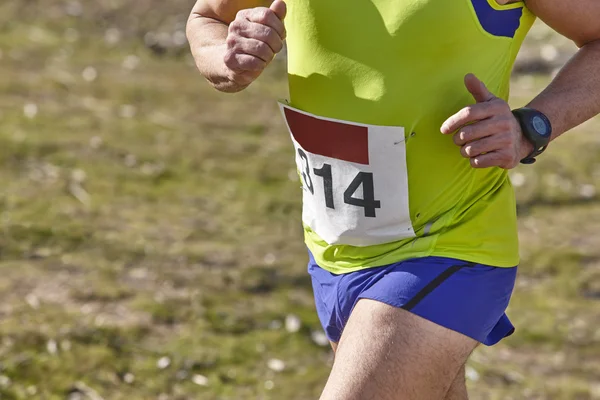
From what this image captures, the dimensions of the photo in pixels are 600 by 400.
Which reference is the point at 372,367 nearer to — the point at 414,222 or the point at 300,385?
the point at 414,222

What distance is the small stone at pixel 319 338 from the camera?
167 inches

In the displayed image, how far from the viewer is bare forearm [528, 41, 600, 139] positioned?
7.53 feet

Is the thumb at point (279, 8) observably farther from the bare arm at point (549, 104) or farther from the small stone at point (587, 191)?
the small stone at point (587, 191)

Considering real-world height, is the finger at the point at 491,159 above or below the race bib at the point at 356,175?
above

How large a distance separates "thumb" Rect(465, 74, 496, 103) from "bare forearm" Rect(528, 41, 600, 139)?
0.81 ft

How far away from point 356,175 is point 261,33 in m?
0.42

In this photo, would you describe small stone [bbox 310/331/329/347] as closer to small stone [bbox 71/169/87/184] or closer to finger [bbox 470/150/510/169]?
small stone [bbox 71/169/87/184]

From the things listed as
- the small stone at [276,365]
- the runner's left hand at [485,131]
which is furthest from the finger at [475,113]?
the small stone at [276,365]

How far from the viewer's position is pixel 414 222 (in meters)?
2.31

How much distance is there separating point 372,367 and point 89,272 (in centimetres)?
291

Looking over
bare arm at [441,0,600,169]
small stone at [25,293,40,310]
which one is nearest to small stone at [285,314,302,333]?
small stone at [25,293,40,310]

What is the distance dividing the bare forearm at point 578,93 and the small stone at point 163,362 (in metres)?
2.20

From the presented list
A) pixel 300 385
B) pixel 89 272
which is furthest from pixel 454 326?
pixel 89 272

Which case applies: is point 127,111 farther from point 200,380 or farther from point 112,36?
point 200,380
